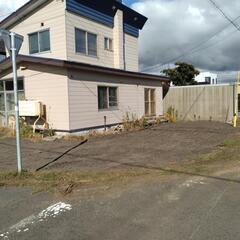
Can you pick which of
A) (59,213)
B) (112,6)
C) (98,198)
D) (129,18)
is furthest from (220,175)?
(129,18)

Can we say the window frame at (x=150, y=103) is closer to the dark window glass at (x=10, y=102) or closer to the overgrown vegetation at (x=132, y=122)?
the overgrown vegetation at (x=132, y=122)

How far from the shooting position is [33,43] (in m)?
18.9

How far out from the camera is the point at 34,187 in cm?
687

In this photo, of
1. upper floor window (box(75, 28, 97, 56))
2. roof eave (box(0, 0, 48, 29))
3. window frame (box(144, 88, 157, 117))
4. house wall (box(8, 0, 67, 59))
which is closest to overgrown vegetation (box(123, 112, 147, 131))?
window frame (box(144, 88, 157, 117))

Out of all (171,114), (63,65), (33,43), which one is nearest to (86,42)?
(33,43)

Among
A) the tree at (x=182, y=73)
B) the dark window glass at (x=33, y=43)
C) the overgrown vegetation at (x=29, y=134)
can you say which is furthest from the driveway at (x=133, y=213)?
the tree at (x=182, y=73)

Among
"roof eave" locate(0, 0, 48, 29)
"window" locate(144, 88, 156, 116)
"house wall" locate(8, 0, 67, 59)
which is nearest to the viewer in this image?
"house wall" locate(8, 0, 67, 59)

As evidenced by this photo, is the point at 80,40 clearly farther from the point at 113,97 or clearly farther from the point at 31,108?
the point at 31,108

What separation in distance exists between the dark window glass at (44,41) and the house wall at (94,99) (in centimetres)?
370

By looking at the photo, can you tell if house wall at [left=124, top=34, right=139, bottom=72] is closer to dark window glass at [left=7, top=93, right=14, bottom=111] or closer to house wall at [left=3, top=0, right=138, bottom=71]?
house wall at [left=3, top=0, right=138, bottom=71]

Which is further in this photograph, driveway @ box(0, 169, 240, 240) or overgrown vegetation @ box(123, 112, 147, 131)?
overgrown vegetation @ box(123, 112, 147, 131)

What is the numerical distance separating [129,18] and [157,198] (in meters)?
18.2

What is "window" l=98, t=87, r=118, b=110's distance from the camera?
17.0 metres

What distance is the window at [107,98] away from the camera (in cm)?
1695
